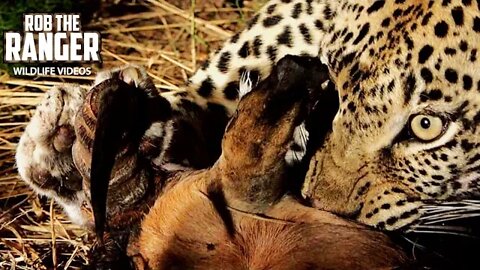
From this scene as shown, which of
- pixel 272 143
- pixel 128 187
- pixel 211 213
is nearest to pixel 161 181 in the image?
pixel 128 187

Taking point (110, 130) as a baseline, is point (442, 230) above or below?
below

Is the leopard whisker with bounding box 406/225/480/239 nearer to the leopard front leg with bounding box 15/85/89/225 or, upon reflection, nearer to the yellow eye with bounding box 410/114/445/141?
the yellow eye with bounding box 410/114/445/141

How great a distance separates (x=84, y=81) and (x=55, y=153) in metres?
1.02

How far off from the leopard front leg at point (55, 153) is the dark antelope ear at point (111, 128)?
0.79 ft

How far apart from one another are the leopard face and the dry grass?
875 mm

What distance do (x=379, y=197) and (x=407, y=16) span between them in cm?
45

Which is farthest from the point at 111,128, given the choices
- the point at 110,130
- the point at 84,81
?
the point at 84,81

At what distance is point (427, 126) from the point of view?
2398 millimetres

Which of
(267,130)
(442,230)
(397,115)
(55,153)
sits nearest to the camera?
(267,130)

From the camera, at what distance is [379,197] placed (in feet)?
8.04

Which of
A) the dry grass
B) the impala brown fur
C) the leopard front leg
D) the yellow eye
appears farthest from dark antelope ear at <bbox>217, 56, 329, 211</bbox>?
the dry grass

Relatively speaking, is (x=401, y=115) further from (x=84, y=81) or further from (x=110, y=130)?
(x=84, y=81)

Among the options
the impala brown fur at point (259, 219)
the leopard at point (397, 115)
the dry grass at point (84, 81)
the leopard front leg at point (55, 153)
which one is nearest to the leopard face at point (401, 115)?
the leopard at point (397, 115)

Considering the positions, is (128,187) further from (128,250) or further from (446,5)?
(446,5)
